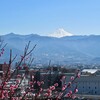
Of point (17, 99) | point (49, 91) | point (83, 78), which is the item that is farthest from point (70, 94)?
point (83, 78)

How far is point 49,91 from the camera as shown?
486 cm

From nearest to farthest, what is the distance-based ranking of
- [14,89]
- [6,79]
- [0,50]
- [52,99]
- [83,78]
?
1. [6,79]
2. [14,89]
3. [0,50]
4. [52,99]
5. [83,78]

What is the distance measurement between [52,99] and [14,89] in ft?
4.17

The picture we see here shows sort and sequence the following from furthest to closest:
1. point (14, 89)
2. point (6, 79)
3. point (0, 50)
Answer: point (0, 50)
point (14, 89)
point (6, 79)

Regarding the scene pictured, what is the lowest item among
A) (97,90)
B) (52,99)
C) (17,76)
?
(97,90)

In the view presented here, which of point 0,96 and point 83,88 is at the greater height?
point 0,96

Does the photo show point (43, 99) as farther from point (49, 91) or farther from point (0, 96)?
point (0, 96)

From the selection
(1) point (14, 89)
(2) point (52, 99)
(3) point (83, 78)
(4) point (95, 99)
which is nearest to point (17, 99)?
(1) point (14, 89)

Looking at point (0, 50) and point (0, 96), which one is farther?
point (0, 50)

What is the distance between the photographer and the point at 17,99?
4855 millimetres

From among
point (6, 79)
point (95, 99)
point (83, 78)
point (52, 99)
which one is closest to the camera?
point (6, 79)

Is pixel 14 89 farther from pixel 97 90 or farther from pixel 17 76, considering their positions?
pixel 97 90

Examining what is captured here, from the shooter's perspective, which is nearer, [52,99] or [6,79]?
[6,79]

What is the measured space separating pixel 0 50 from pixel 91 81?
36517 mm
